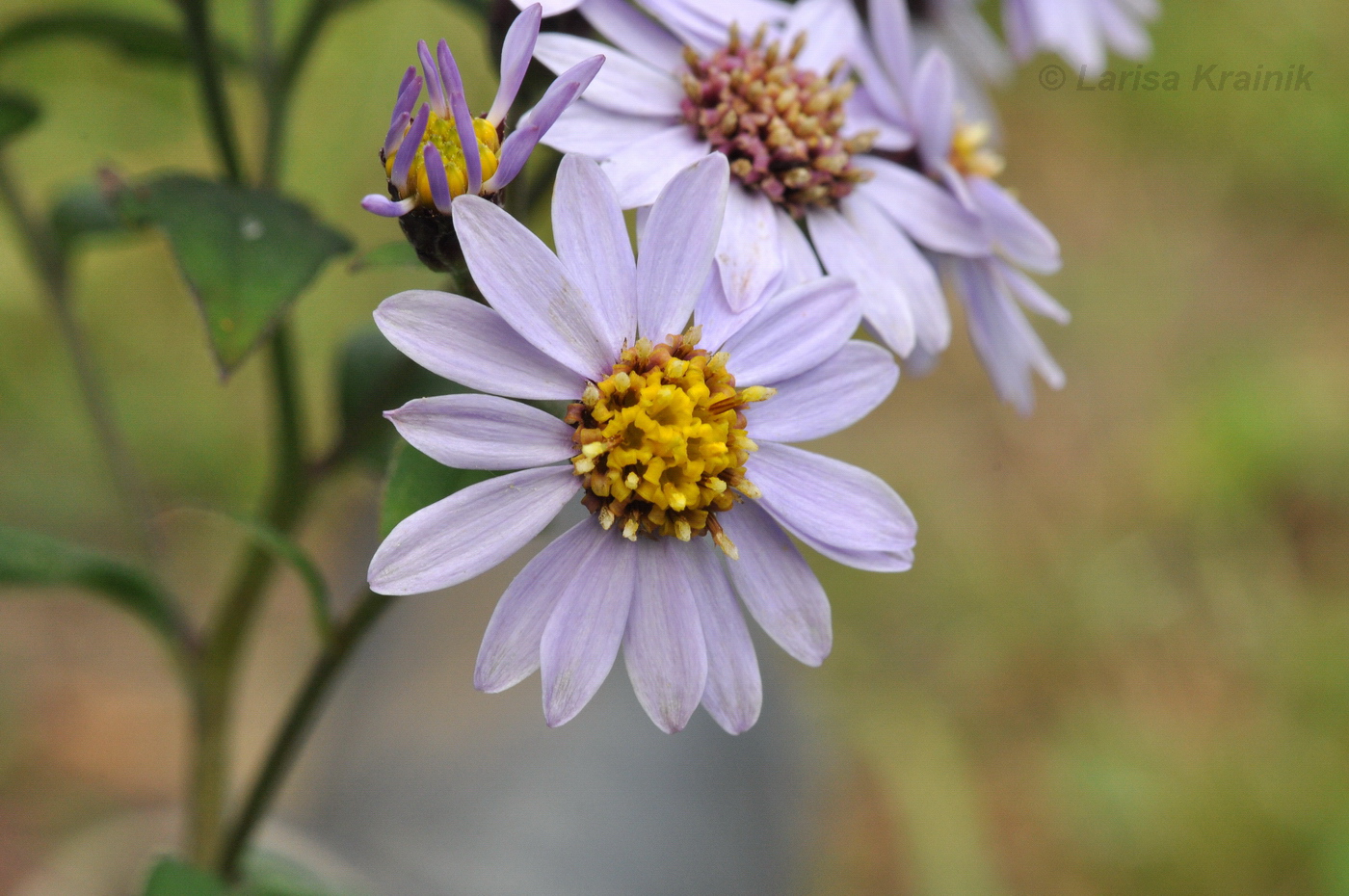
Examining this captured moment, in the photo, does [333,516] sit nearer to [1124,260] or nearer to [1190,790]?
[1190,790]

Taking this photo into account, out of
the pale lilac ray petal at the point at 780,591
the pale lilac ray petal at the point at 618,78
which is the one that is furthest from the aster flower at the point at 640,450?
the pale lilac ray petal at the point at 618,78

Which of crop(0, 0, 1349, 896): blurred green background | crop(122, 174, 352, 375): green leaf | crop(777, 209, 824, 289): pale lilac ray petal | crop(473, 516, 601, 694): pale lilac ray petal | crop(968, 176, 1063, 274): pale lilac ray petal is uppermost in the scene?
crop(968, 176, 1063, 274): pale lilac ray petal

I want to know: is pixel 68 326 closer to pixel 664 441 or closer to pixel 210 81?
pixel 210 81

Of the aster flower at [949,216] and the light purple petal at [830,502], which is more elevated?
the aster flower at [949,216]

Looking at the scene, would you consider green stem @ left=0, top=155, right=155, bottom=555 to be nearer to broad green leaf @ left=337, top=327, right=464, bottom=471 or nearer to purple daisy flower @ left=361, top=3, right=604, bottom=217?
broad green leaf @ left=337, top=327, right=464, bottom=471

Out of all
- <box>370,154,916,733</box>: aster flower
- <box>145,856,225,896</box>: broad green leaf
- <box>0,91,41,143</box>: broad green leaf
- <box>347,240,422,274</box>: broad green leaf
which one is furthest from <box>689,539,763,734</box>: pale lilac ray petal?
<box>0,91,41,143</box>: broad green leaf

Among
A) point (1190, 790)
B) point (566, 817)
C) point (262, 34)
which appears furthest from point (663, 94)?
→ point (1190, 790)

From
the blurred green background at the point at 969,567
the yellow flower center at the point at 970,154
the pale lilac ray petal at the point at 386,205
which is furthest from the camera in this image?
the blurred green background at the point at 969,567

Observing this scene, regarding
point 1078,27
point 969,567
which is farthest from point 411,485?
point 969,567

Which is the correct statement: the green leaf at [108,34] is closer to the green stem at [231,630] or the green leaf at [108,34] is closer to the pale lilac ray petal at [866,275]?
the green stem at [231,630]
